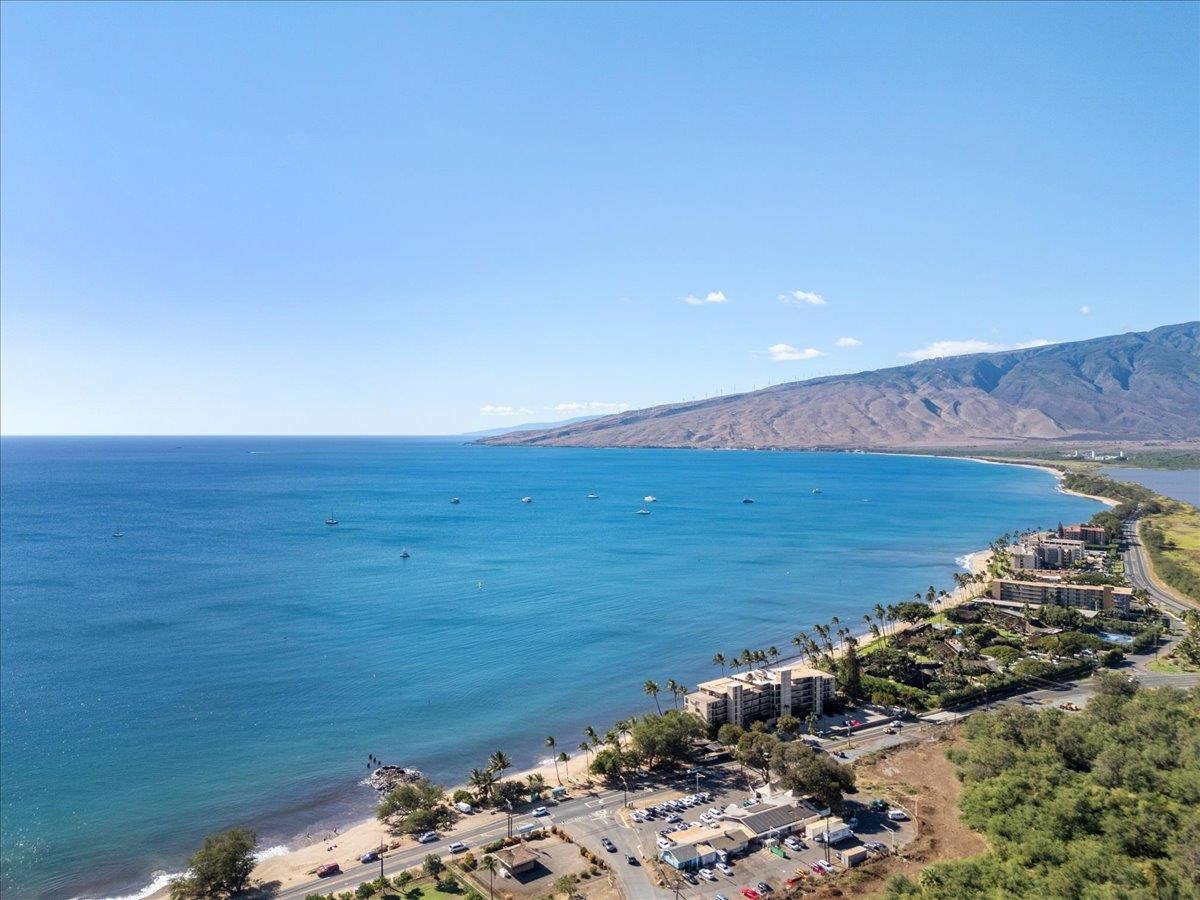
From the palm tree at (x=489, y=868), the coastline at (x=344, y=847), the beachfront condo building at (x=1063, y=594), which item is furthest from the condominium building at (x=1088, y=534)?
the palm tree at (x=489, y=868)

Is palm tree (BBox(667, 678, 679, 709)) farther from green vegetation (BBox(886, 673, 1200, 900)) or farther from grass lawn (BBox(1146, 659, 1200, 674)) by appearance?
grass lawn (BBox(1146, 659, 1200, 674))

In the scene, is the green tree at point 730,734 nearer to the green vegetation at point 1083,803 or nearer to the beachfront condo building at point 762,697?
the beachfront condo building at point 762,697

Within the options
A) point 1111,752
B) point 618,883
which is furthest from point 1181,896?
point 618,883

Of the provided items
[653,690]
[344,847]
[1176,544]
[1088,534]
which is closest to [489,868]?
[344,847]

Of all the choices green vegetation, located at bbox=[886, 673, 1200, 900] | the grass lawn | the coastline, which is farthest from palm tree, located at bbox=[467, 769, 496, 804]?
the grass lawn

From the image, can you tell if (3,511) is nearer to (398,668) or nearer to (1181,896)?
(398,668)

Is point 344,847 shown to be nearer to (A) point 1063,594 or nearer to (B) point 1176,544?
(A) point 1063,594

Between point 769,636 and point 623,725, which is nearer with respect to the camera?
point 623,725
